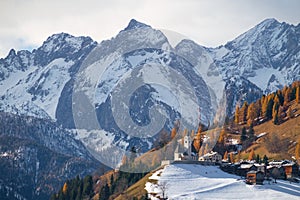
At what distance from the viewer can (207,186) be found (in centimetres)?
12644

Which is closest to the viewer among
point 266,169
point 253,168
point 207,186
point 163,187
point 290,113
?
point 163,187

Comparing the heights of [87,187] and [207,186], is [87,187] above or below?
below

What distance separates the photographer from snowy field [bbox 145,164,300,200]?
4754 inches

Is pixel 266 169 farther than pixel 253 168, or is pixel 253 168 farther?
pixel 266 169

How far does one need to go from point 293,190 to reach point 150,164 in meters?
56.7

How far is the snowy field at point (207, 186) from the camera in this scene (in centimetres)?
12075

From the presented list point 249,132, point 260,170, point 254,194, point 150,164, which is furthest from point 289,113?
point 254,194

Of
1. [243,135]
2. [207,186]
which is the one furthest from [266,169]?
[243,135]

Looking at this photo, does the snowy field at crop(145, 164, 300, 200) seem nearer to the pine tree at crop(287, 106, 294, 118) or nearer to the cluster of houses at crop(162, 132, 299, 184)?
the cluster of houses at crop(162, 132, 299, 184)

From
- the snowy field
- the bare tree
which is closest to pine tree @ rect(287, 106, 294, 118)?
the snowy field

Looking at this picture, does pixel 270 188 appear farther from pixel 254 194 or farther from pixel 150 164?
pixel 150 164

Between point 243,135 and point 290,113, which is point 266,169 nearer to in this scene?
point 243,135

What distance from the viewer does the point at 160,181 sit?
424 ft

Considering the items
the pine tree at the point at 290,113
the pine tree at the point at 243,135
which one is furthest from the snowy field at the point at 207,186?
the pine tree at the point at 290,113
